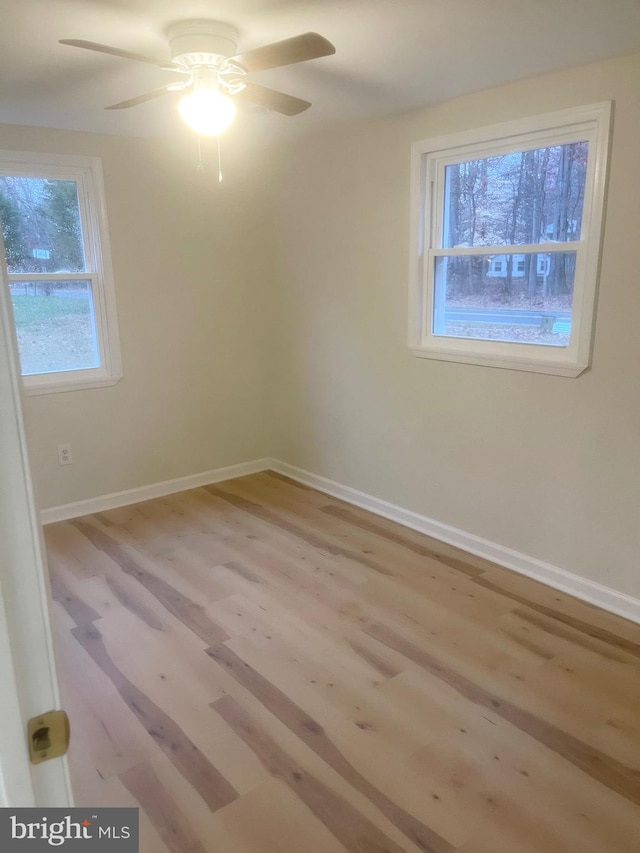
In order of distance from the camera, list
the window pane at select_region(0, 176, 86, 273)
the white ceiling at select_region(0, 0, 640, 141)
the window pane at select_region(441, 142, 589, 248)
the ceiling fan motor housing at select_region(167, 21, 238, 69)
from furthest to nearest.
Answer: the window pane at select_region(0, 176, 86, 273)
the window pane at select_region(441, 142, 589, 248)
the ceiling fan motor housing at select_region(167, 21, 238, 69)
the white ceiling at select_region(0, 0, 640, 141)

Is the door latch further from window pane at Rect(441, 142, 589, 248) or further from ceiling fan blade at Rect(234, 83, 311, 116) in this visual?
window pane at Rect(441, 142, 589, 248)

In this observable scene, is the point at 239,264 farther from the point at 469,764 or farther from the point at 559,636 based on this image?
the point at 469,764

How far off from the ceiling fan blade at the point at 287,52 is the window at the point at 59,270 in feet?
6.11

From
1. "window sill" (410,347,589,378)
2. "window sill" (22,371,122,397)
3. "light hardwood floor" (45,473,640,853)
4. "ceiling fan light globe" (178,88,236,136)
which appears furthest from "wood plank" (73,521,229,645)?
"ceiling fan light globe" (178,88,236,136)

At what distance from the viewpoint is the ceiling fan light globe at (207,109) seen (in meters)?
2.29

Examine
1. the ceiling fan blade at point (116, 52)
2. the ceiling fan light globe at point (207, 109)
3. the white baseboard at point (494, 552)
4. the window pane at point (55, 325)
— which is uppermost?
the ceiling fan blade at point (116, 52)

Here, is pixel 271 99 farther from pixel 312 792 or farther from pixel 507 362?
pixel 312 792

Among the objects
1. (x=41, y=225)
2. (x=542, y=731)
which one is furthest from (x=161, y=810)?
(x=41, y=225)

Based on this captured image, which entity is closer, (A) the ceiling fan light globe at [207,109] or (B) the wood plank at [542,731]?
(B) the wood plank at [542,731]

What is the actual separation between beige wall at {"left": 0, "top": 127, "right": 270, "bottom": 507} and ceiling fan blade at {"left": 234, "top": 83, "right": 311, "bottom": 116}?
4.92ft

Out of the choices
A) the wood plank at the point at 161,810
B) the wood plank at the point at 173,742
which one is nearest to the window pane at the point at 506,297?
the wood plank at the point at 173,742

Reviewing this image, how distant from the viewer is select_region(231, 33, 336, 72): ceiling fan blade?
1.88 m

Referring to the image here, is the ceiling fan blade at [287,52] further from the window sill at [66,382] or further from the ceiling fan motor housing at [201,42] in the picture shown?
the window sill at [66,382]

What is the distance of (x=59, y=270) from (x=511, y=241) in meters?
2.58
